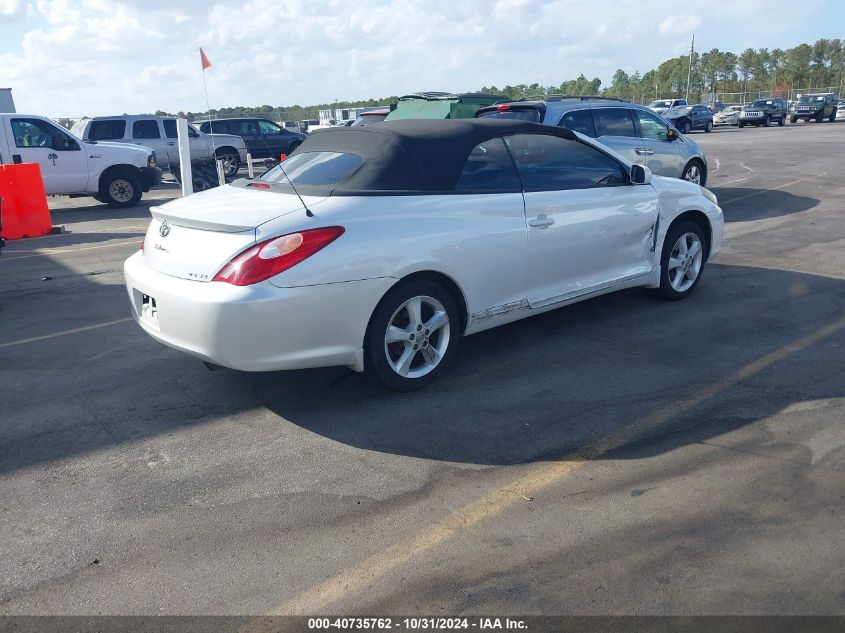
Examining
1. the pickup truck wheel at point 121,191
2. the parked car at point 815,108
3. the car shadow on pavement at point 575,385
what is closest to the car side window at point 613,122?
the car shadow on pavement at point 575,385

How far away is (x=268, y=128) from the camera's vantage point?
25.2 m

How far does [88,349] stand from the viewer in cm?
602

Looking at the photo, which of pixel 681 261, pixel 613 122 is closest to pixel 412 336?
pixel 681 261

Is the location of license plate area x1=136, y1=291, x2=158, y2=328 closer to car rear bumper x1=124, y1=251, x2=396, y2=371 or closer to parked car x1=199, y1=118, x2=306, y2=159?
car rear bumper x1=124, y1=251, x2=396, y2=371

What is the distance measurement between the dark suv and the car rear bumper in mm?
46206

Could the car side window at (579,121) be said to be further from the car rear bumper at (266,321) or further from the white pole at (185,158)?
the car rear bumper at (266,321)

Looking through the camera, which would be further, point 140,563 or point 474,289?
point 474,289

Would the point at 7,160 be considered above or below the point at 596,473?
above

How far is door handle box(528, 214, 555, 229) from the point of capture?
532 centimetres

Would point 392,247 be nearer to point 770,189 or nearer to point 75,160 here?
point 770,189

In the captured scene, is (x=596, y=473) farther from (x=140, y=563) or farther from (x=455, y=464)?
(x=140, y=563)

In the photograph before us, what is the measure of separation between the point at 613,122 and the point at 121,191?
10.0 meters

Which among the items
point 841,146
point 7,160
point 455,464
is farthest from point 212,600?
point 841,146

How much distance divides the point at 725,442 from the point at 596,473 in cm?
82
